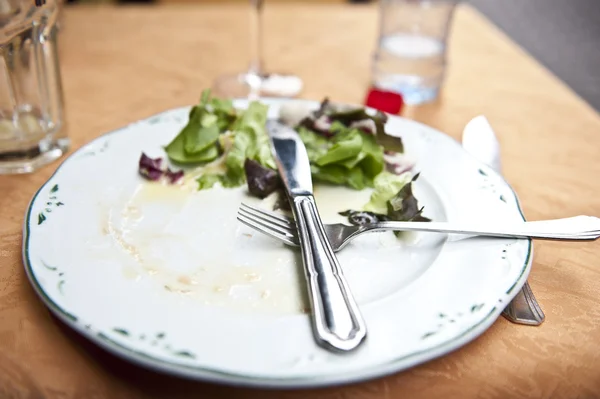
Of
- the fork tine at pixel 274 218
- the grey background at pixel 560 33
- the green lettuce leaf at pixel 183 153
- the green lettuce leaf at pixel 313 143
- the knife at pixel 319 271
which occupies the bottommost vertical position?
the grey background at pixel 560 33

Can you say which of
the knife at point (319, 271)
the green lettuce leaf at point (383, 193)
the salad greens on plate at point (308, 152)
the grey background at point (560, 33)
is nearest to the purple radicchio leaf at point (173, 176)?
the salad greens on plate at point (308, 152)

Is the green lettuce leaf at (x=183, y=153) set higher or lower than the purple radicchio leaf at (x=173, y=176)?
higher

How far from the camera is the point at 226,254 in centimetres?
58

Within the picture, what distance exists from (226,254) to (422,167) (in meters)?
0.30

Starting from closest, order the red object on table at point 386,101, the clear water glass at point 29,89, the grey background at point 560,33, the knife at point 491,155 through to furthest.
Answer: the knife at point 491,155 < the clear water glass at point 29,89 < the red object on table at point 386,101 < the grey background at point 560,33

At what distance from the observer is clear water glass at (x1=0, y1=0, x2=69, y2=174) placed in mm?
781

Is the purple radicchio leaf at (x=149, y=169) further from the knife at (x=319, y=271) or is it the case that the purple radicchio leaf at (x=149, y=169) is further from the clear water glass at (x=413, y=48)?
the clear water glass at (x=413, y=48)

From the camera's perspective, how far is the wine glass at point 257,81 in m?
1.07

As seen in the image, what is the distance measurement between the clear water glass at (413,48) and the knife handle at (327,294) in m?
0.56

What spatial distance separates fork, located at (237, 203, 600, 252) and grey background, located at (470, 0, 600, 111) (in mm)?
1408

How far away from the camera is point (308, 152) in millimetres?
762

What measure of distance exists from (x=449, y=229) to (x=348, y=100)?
0.54m

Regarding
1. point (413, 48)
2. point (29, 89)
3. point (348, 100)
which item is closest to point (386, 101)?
point (348, 100)

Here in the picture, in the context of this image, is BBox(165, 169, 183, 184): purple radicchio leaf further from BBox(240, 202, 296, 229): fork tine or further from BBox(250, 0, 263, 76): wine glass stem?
BBox(250, 0, 263, 76): wine glass stem
